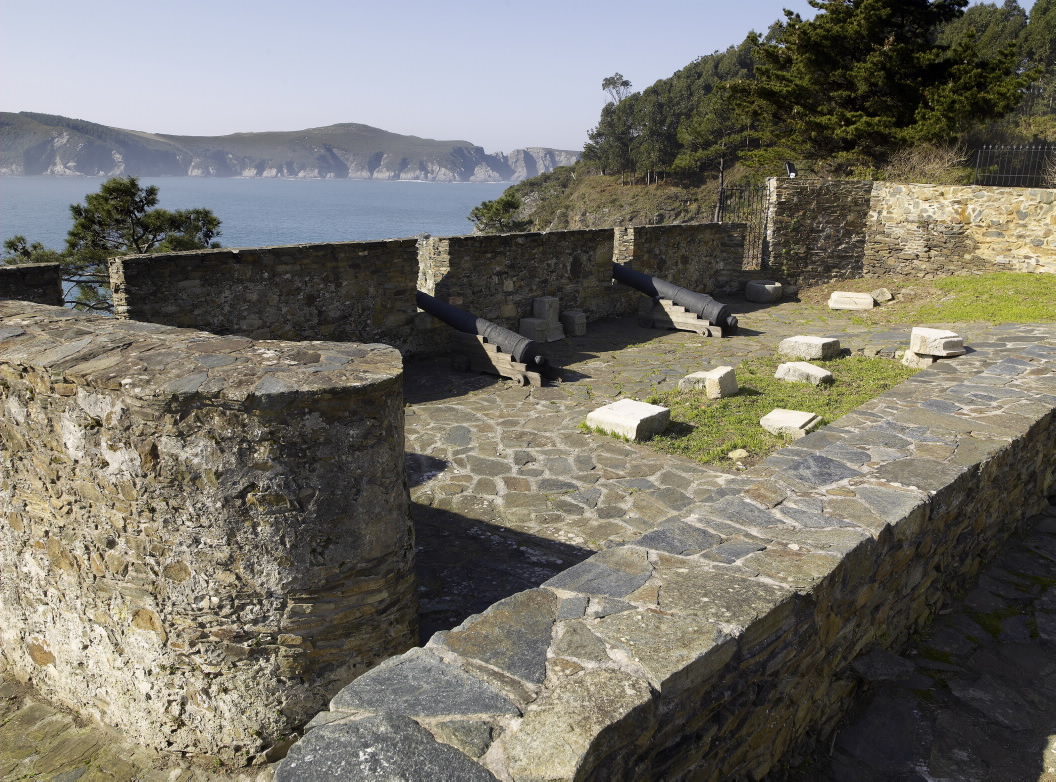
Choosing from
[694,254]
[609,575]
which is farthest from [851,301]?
[609,575]

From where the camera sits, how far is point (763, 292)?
14336 mm

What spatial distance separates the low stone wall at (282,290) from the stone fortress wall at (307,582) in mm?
3016

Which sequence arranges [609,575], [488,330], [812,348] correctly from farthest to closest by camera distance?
[812,348] → [488,330] → [609,575]

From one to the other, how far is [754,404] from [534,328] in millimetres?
3905

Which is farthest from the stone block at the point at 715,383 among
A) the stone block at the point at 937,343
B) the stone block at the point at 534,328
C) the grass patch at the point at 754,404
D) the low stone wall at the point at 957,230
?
the low stone wall at the point at 957,230

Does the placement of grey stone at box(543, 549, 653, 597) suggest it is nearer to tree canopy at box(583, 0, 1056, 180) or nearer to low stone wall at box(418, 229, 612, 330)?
low stone wall at box(418, 229, 612, 330)

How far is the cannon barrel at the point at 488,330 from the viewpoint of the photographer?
912 cm

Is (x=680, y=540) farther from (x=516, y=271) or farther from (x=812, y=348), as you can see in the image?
(x=516, y=271)

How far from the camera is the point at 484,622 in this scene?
2.69 metres

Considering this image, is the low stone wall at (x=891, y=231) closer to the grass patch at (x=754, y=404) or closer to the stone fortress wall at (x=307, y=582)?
the grass patch at (x=754, y=404)

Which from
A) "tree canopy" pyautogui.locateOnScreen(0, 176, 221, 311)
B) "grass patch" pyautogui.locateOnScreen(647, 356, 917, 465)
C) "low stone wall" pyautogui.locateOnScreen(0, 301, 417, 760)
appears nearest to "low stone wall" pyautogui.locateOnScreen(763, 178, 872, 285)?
"grass patch" pyautogui.locateOnScreen(647, 356, 917, 465)

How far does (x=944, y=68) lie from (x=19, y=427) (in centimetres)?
2057

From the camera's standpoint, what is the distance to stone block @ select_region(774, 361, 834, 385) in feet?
28.4

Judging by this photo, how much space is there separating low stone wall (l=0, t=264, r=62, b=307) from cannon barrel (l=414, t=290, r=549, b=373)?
414 cm
